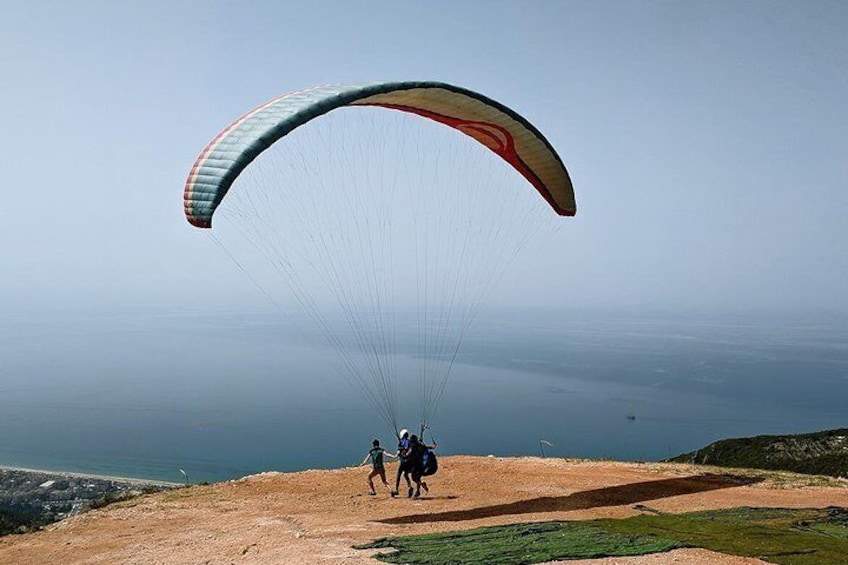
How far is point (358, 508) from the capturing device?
14672 mm

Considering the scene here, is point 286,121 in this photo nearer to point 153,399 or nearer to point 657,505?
point 657,505

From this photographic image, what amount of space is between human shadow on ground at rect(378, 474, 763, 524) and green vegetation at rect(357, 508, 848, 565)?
168 cm

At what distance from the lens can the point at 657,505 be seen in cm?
1409

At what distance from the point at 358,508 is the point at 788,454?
2678 centimetres

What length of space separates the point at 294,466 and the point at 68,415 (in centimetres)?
7292

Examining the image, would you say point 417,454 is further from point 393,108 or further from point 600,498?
point 393,108

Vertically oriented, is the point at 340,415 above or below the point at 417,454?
below

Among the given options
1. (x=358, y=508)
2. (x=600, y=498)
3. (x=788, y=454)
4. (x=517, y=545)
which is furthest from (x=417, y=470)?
(x=788, y=454)

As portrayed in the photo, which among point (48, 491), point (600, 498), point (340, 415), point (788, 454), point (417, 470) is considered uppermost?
point (417, 470)

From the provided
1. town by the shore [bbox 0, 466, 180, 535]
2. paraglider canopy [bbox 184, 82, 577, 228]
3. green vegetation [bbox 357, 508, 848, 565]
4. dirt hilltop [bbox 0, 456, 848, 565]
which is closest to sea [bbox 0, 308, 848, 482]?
town by the shore [bbox 0, 466, 180, 535]

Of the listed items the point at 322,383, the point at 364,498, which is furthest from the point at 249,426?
the point at 364,498

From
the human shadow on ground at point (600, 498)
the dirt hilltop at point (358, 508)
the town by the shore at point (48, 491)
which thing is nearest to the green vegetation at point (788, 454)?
the human shadow on ground at point (600, 498)

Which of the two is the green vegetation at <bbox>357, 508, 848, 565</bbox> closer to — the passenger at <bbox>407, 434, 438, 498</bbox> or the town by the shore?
the passenger at <bbox>407, 434, 438, 498</bbox>

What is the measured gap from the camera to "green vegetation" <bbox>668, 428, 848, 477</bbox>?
95.2ft
